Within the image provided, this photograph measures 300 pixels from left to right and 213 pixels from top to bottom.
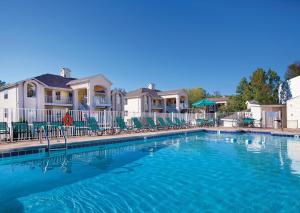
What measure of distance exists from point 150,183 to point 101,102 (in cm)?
2135

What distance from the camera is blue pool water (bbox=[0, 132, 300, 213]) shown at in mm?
3782

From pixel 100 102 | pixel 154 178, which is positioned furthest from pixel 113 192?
pixel 100 102

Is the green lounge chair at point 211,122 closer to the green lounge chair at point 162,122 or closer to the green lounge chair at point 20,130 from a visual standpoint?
the green lounge chair at point 162,122

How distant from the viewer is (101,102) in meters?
25.4

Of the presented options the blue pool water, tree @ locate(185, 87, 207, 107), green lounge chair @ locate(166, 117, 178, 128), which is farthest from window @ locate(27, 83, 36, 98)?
tree @ locate(185, 87, 207, 107)

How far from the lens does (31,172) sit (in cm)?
599

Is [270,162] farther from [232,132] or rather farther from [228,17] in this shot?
[228,17]

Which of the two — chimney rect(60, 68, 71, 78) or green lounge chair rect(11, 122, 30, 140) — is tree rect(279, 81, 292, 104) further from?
Result: chimney rect(60, 68, 71, 78)

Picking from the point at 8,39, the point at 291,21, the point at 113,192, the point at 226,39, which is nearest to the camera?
the point at 113,192

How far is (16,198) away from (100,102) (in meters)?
21.5

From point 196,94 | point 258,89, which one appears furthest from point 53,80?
point 196,94

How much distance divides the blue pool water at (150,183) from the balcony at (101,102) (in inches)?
662

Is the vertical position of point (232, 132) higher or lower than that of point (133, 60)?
lower

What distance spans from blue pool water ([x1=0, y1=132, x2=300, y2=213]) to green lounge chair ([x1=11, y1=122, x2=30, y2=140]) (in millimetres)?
2728
